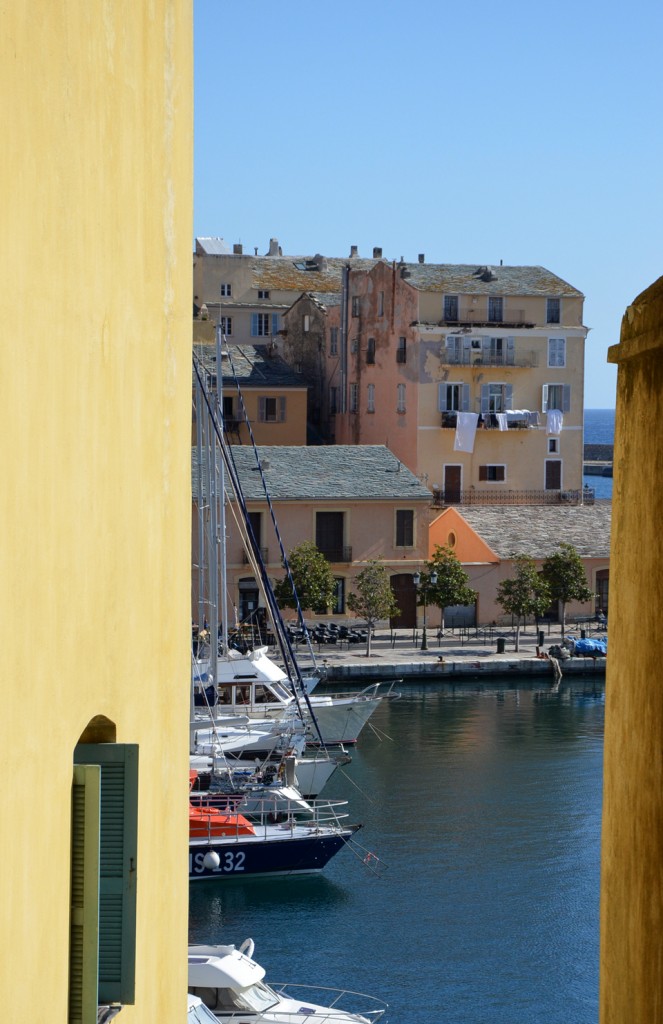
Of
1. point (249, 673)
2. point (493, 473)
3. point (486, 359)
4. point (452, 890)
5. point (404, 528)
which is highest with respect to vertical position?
point (486, 359)

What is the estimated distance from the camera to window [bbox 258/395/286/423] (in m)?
53.0

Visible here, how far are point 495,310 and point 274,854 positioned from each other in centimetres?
3068

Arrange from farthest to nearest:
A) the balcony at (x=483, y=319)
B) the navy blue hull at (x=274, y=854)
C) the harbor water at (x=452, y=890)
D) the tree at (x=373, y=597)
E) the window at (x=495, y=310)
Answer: the window at (x=495, y=310) → the balcony at (x=483, y=319) → the tree at (x=373, y=597) → the navy blue hull at (x=274, y=854) → the harbor water at (x=452, y=890)

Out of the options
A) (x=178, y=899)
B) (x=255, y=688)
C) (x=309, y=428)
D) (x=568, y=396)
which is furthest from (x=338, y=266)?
(x=178, y=899)

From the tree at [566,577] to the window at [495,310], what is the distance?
10.4 metres

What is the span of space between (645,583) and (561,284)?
4993 cm

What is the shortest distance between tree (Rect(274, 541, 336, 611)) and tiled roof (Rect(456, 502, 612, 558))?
21.0 feet

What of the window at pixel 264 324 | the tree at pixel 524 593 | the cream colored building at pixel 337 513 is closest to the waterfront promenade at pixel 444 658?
the tree at pixel 524 593

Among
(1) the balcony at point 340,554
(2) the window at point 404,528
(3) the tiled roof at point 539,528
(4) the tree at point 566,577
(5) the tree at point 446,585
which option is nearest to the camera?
(5) the tree at point 446,585

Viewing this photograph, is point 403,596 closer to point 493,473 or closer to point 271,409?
point 493,473

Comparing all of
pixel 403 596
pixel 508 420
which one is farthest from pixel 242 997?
pixel 508 420

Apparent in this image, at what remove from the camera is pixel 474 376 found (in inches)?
2007

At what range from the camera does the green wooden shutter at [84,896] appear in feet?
12.9

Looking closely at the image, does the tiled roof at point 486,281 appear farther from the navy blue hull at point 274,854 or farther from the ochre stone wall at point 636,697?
the ochre stone wall at point 636,697
